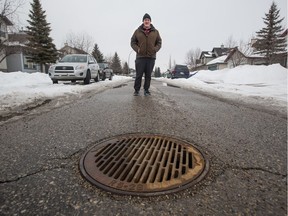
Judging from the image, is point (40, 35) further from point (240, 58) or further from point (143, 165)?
point (143, 165)

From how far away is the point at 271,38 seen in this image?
1355 inches

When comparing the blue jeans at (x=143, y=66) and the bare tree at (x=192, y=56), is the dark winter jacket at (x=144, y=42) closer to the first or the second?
the blue jeans at (x=143, y=66)

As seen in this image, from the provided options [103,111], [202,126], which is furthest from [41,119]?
[202,126]

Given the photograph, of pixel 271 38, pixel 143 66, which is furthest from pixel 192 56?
pixel 143 66

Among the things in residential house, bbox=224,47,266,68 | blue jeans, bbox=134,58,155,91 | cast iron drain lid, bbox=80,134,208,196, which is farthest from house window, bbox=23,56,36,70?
cast iron drain lid, bbox=80,134,208,196

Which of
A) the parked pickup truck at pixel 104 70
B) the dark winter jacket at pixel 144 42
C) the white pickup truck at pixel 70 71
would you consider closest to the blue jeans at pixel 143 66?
the dark winter jacket at pixel 144 42

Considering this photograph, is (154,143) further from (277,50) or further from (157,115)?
(277,50)

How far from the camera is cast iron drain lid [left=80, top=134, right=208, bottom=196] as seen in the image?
4.45ft

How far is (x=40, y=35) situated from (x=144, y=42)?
30397mm

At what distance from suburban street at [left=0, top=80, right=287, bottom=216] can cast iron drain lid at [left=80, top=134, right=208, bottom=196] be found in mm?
65

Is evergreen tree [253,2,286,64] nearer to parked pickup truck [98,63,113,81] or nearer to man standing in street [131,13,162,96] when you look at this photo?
parked pickup truck [98,63,113,81]

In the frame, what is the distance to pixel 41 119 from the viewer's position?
312 centimetres

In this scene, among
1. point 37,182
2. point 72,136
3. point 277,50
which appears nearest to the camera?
point 37,182

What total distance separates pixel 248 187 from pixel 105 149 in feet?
4.05
